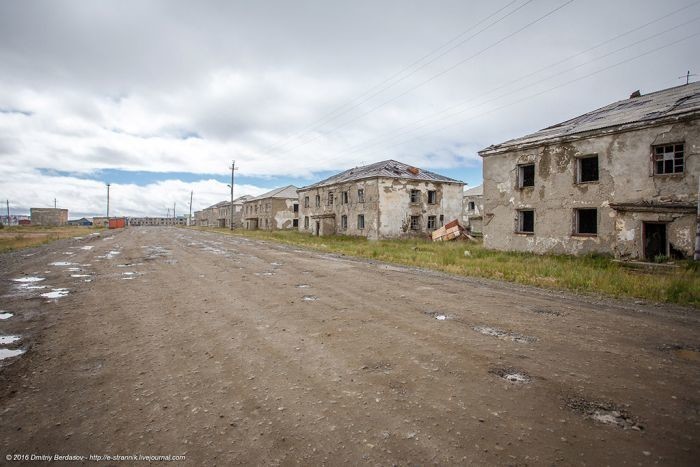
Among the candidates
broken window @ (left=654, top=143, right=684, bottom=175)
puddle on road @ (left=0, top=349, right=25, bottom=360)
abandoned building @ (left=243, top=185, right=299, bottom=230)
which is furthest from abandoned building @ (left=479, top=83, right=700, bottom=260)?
abandoned building @ (left=243, top=185, right=299, bottom=230)

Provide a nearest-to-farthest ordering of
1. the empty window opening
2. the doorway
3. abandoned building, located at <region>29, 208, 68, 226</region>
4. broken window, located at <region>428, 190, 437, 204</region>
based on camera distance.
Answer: the doorway, the empty window opening, broken window, located at <region>428, 190, 437, 204</region>, abandoned building, located at <region>29, 208, 68, 226</region>

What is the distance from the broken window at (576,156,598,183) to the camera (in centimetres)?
1495

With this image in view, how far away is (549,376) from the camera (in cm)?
347

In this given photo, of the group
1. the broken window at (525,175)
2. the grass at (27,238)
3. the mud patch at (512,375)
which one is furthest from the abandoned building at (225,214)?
the mud patch at (512,375)

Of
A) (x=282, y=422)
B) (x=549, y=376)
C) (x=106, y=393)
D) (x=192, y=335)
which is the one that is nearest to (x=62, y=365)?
Answer: (x=106, y=393)

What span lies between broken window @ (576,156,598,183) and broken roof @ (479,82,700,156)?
4.31ft

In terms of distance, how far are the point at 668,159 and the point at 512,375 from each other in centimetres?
1470

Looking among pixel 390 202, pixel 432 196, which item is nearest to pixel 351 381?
pixel 390 202

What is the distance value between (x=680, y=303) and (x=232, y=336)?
8.84 m

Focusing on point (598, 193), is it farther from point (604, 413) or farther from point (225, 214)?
point (225, 214)

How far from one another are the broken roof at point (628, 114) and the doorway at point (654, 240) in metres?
4.13

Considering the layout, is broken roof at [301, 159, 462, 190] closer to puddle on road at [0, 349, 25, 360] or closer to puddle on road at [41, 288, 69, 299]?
puddle on road at [41, 288, 69, 299]

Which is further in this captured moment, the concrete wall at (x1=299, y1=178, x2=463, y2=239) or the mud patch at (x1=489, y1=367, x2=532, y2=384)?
the concrete wall at (x1=299, y1=178, x2=463, y2=239)

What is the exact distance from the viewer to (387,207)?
27.8m
